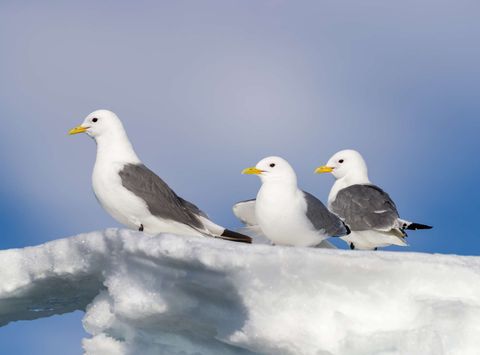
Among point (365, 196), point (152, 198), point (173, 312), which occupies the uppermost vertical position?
point (365, 196)

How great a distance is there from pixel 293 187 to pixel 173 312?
187 cm

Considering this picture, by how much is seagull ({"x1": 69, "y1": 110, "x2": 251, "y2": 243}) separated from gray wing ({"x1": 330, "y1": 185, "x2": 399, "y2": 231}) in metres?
1.75

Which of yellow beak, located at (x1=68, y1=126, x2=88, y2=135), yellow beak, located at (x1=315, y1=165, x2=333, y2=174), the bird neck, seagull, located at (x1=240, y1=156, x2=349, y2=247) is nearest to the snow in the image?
seagull, located at (x1=240, y1=156, x2=349, y2=247)

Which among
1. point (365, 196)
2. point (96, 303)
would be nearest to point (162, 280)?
point (96, 303)

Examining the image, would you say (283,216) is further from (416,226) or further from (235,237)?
(416,226)

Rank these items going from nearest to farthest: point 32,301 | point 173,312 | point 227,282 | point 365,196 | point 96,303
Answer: point 227,282 < point 173,312 < point 96,303 < point 32,301 < point 365,196

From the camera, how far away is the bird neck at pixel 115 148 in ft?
26.3

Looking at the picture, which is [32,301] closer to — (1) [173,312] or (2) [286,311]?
(1) [173,312]

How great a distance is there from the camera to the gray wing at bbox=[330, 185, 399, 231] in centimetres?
898

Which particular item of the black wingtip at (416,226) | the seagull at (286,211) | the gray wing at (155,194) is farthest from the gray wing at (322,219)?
the black wingtip at (416,226)

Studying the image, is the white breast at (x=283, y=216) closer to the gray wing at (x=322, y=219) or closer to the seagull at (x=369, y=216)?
the gray wing at (x=322, y=219)

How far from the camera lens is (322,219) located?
7.71 meters

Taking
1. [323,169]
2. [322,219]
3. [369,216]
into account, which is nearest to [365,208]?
[369,216]

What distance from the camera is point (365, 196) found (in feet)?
30.2
